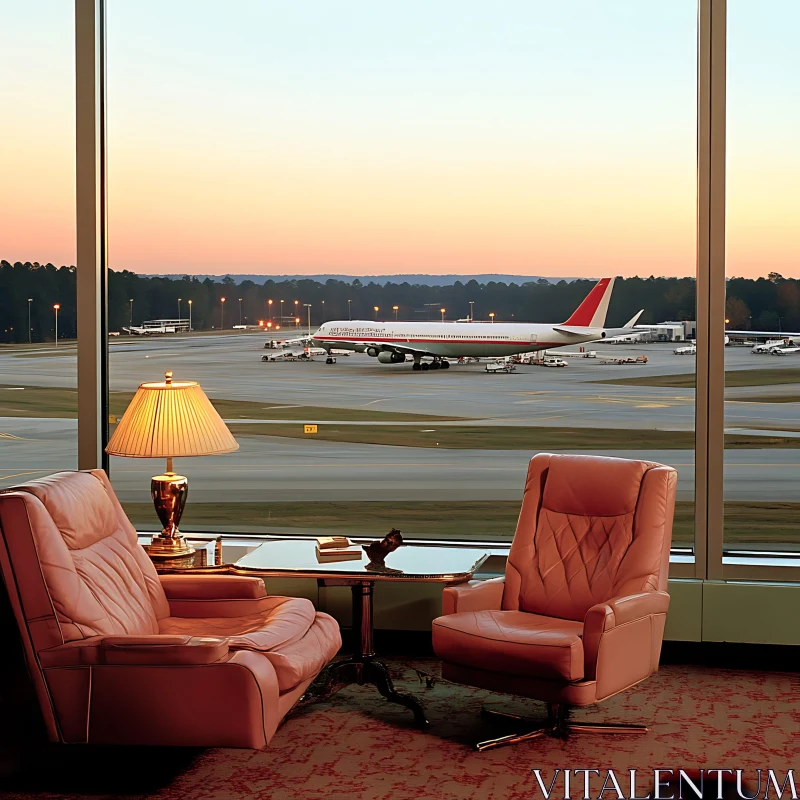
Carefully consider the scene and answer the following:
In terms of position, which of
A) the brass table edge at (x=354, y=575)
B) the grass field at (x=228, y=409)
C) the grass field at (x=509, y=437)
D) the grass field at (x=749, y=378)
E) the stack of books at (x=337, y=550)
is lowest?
the brass table edge at (x=354, y=575)

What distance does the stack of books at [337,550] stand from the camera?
3824 millimetres

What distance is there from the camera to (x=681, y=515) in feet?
14.9

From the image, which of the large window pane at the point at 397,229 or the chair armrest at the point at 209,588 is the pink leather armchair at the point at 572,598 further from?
the large window pane at the point at 397,229

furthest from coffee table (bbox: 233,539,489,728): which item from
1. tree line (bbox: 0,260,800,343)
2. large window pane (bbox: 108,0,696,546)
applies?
tree line (bbox: 0,260,800,343)

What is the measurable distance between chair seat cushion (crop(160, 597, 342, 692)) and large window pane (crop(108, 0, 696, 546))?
1.40 m

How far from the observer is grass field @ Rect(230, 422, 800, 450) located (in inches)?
184

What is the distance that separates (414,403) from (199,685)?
7.70 feet

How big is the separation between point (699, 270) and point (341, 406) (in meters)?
1.90

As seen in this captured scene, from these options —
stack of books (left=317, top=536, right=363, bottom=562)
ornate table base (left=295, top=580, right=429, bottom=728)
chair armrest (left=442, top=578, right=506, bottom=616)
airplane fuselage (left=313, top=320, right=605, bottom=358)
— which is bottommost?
ornate table base (left=295, top=580, right=429, bottom=728)

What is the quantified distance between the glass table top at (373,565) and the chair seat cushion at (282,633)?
0.14 meters

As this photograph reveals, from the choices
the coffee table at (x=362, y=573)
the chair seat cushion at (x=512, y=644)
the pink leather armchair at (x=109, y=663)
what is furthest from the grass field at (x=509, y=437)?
the pink leather armchair at (x=109, y=663)

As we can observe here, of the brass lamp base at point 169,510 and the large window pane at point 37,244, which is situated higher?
the large window pane at point 37,244

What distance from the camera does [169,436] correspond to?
384 cm

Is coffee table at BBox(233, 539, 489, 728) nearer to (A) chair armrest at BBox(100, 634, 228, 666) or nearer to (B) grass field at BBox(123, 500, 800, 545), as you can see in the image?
(A) chair armrest at BBox(100, 634, 228, 666)
